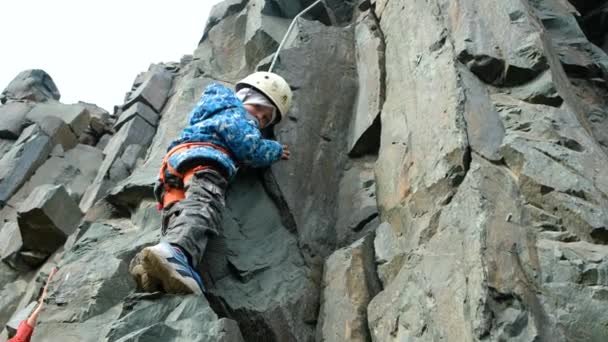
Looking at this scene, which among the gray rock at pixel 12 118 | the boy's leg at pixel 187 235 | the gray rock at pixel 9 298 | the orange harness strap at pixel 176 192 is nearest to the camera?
the boy's leg at pixel 187 235

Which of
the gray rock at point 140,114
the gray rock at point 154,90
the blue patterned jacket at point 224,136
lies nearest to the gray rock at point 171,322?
the blue patterned jacket at point 224,136

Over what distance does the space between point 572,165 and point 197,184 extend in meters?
3.28

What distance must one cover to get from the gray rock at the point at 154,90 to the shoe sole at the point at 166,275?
455 inches

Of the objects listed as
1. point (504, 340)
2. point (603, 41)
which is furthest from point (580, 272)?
point (603, 41)

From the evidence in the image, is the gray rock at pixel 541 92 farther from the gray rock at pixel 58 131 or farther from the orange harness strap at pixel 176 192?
the gray rock at pixel 58 131

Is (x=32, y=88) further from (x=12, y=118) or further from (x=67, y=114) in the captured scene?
(x=67, y=114)

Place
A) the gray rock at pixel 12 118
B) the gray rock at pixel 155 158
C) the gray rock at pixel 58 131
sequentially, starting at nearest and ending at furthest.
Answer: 1. the gray rock at pixel 155 158
2. the gray rock at pixel 58 131
3. the gray rock at pixel 12 118

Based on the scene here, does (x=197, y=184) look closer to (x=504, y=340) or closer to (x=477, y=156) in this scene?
(x=477, y=156)

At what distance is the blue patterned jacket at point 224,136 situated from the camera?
5.94 meters

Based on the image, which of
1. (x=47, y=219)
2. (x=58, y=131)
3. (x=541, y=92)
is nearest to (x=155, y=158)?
(x=47, y=219)

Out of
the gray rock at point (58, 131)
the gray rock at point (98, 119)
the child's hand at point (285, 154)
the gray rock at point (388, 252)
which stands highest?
the child's hand at point (285, 154)

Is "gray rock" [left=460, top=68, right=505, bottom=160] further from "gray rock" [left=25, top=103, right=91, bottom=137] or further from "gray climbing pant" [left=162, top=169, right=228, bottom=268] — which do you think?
"gray rock" [left=25, top=103, right=91, bottom=137]

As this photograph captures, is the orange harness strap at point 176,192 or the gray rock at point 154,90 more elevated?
the orange harness strap at point 176,192

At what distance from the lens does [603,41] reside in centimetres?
1133
